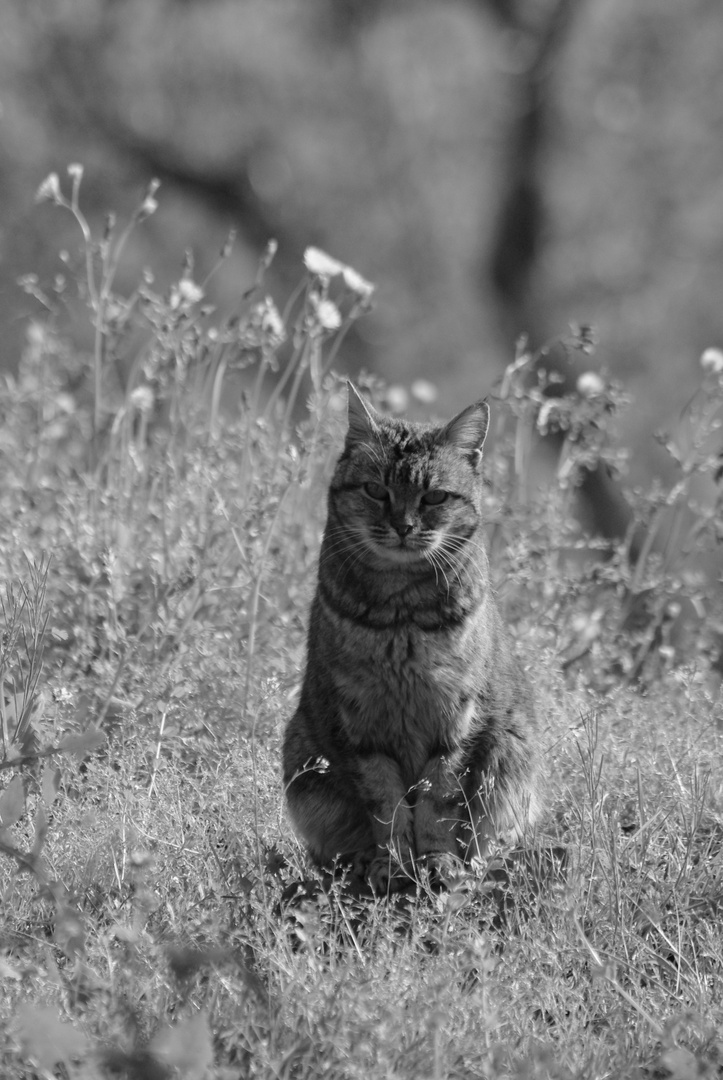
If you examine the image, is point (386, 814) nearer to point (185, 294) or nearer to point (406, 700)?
point (406, 700)

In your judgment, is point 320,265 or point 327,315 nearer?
point 320,265

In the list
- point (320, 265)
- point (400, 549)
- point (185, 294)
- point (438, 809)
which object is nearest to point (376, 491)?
point (400, 549)

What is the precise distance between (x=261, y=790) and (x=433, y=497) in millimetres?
840

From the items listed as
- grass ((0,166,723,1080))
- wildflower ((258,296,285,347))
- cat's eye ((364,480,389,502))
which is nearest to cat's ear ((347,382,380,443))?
cat's eye ((364,480,389,502))

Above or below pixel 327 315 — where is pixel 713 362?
above

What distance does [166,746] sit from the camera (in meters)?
3.44

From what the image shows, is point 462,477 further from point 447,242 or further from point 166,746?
point 447,242

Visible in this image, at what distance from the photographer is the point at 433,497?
307 centimetres

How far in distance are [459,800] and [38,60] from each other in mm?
7464

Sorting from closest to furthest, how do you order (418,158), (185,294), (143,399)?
(185,294) < (143,399) < (418,158)

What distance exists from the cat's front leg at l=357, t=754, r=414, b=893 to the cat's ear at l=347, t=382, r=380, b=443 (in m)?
0.81

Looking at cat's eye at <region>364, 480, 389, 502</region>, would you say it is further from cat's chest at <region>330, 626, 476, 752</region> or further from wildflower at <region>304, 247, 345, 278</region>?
wildflower at <region>304, 247, 345, 278</region>

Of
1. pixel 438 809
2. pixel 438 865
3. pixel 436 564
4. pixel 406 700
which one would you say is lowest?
pixel 438 865

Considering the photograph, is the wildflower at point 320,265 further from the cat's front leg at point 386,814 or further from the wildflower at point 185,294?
the cat's front leg at point 386,814
